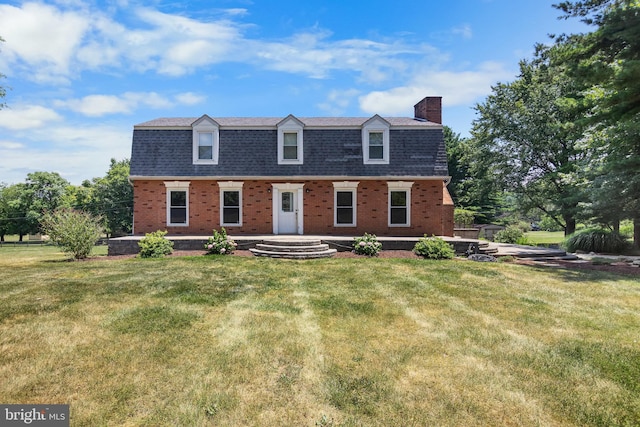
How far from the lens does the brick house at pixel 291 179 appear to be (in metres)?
16.3

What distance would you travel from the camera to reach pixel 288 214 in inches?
656

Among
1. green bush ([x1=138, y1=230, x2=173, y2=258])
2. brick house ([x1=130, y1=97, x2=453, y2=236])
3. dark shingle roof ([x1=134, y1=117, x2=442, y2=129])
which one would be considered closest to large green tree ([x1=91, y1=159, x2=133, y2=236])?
dark shingle roof ([x1=134, y1=117, x2=442, y2=129])

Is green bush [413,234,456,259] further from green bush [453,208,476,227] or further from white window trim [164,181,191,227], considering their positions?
white window trim [164,181,191,227]

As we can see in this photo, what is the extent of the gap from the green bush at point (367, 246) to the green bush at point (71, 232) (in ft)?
33.7

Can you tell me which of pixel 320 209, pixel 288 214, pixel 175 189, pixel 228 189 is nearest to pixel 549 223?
pixel 320 209

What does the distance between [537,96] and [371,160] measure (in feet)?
49.2

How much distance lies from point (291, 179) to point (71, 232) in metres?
8.96

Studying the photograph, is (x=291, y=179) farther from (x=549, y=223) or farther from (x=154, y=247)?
(x=549, y=223)

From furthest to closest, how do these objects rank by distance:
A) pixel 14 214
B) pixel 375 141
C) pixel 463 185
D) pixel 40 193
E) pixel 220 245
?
pixel 40 193
pixel 14 214
pixel 463 185
pixel 375 141
pixel 220 245

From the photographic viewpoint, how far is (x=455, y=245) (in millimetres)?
14602

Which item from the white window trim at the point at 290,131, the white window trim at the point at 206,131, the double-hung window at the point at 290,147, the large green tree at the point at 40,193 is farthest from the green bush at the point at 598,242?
the large green tree at the point at 40,193

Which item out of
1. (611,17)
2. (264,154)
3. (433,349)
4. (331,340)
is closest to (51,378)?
(331,340)

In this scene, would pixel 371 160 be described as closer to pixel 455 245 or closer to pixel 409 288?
pixel 455 245

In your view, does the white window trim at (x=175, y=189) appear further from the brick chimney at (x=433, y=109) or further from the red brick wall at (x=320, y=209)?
the brick chimney at (x=433, y=109)
